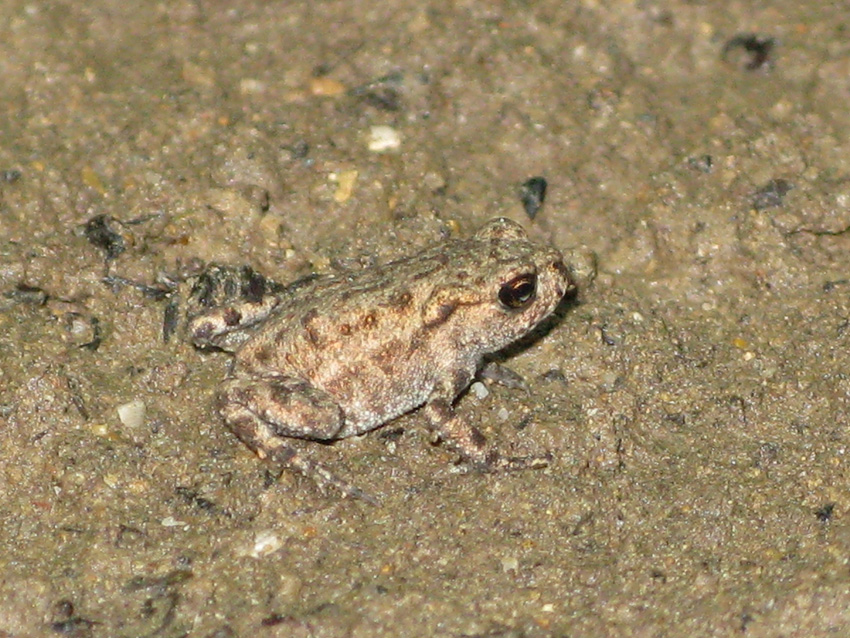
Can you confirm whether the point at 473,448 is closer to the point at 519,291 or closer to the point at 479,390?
the point at 479,390

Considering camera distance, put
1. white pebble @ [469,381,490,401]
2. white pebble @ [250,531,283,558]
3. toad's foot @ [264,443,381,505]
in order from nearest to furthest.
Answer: white pebble @ [250,531,283,558] → toad's foot @ [264,443,381,505] → white pebble @ [469,381,490,401]

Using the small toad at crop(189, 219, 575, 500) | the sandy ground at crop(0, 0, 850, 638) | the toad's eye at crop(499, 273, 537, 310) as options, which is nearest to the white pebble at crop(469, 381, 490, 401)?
the sandy ground at crop(0, 0, 850, 638)

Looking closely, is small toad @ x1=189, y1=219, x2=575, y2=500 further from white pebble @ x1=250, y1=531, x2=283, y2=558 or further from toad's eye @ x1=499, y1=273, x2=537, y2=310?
white pebble @ x1=250, y1=531, x2=283, y2=558

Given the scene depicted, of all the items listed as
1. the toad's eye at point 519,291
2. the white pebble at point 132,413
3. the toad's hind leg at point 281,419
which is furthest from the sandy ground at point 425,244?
the toad's eye at point 519,291

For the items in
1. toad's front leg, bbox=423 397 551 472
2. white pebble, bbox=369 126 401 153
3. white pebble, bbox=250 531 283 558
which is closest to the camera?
white pebble, bbox=250 531 283 558

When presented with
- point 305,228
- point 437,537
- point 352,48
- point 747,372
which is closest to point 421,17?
point 352,48

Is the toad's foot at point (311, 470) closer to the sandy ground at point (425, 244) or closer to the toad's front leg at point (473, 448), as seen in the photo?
the sandy ground at point (425, 244)

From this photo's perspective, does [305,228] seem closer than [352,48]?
Yes

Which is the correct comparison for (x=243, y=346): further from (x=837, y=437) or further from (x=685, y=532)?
(x=837, y=437)

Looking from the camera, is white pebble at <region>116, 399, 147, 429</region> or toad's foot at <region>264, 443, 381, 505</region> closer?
toad's foot at <region>264, 443, 381, 505</region>
